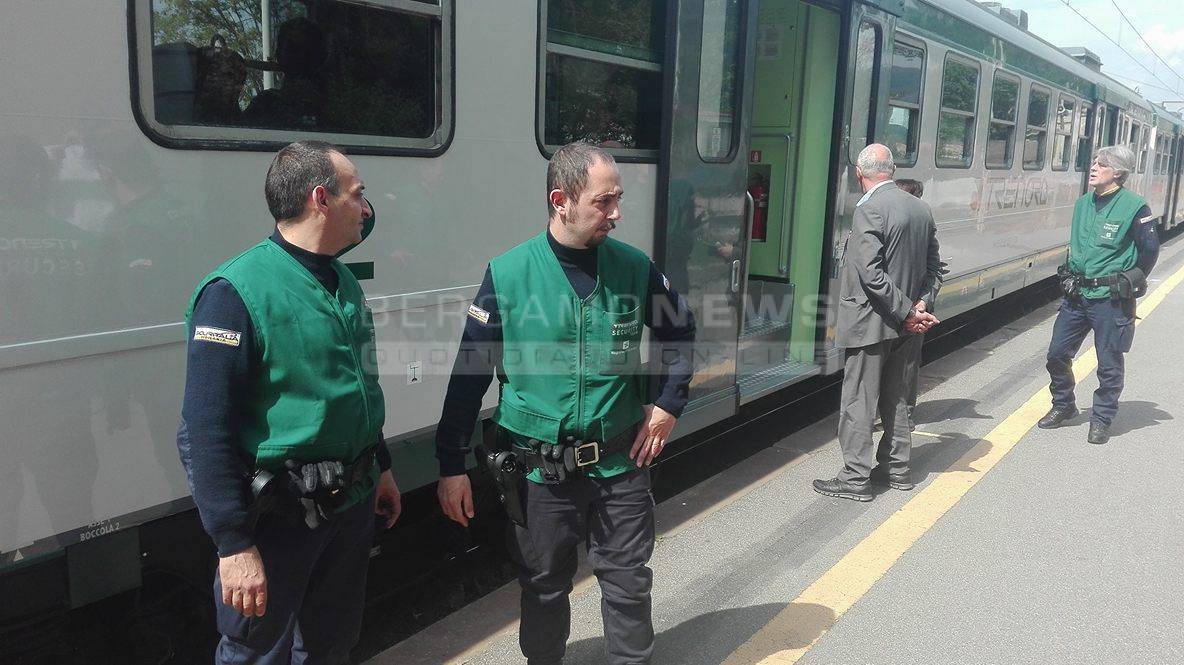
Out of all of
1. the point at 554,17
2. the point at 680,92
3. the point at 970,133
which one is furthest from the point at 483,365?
the point at 970,133

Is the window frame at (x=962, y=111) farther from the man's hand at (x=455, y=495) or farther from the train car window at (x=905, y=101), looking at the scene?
the man's hand at (x=455, y=495)

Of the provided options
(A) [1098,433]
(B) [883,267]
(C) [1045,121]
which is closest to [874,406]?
(B) [883,267]

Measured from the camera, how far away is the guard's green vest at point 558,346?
2355 mm

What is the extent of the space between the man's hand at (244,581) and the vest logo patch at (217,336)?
45cm

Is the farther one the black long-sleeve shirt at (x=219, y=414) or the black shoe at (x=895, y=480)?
the black shoe at (x=895, y=480)

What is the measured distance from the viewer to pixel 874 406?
4.48 metres

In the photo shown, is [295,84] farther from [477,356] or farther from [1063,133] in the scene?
[1063,133]

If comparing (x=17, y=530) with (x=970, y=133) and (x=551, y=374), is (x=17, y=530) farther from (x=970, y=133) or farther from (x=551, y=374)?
(x=970, y=133)

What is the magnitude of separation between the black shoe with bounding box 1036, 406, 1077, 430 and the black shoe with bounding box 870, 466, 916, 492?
63.9 inches

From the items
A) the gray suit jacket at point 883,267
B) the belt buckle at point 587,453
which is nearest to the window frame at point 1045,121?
the gray suit jacket at point 883,267

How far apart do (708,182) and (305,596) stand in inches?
110

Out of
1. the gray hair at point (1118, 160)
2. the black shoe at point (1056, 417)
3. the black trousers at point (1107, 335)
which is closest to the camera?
the gray hair at point (1118, 160)

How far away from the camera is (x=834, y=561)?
376 centimetres

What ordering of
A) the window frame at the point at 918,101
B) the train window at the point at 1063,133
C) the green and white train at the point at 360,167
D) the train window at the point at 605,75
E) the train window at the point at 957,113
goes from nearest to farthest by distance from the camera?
the green and white train at the point at 360,167 < the train window at the point at 605,75 < the window frame at the point at 918,101 < the train window at the point at 957,113 < the train window at the point at 1063,133
